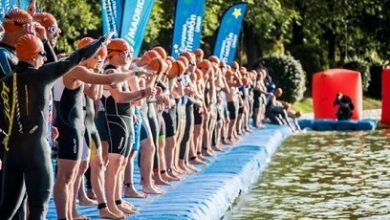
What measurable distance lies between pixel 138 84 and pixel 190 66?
3.26 meters

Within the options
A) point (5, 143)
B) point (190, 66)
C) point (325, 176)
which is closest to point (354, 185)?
point (325, 176)

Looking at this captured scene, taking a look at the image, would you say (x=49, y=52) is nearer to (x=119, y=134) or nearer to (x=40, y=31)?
(x=40, y=31)

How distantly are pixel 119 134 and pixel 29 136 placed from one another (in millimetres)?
2360

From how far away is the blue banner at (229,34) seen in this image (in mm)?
20453

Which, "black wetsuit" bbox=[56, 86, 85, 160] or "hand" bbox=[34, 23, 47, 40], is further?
"black wetsuit" bbox=[56, 86, 85, 160]

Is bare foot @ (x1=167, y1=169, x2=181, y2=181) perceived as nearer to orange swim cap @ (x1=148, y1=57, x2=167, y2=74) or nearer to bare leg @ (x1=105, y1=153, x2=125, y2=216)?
orange swim cap @ (x1=148, y1=57, x2=167, y2=74)

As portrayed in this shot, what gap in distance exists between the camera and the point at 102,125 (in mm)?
8898

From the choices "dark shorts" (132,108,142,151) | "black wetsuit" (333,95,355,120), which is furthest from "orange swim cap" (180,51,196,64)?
"black wetsuit" (333,95,355,120)

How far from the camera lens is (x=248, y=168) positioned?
43.1 ft

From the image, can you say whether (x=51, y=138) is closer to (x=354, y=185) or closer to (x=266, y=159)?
(x=354, y=185)

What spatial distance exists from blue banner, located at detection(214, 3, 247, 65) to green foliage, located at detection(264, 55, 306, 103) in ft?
37.8

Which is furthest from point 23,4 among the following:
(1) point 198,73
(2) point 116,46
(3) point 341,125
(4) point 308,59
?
Result: (4) point 308,59

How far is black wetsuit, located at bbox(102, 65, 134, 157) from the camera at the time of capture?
854 centimetres

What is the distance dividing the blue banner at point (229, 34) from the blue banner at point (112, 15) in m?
9.18
